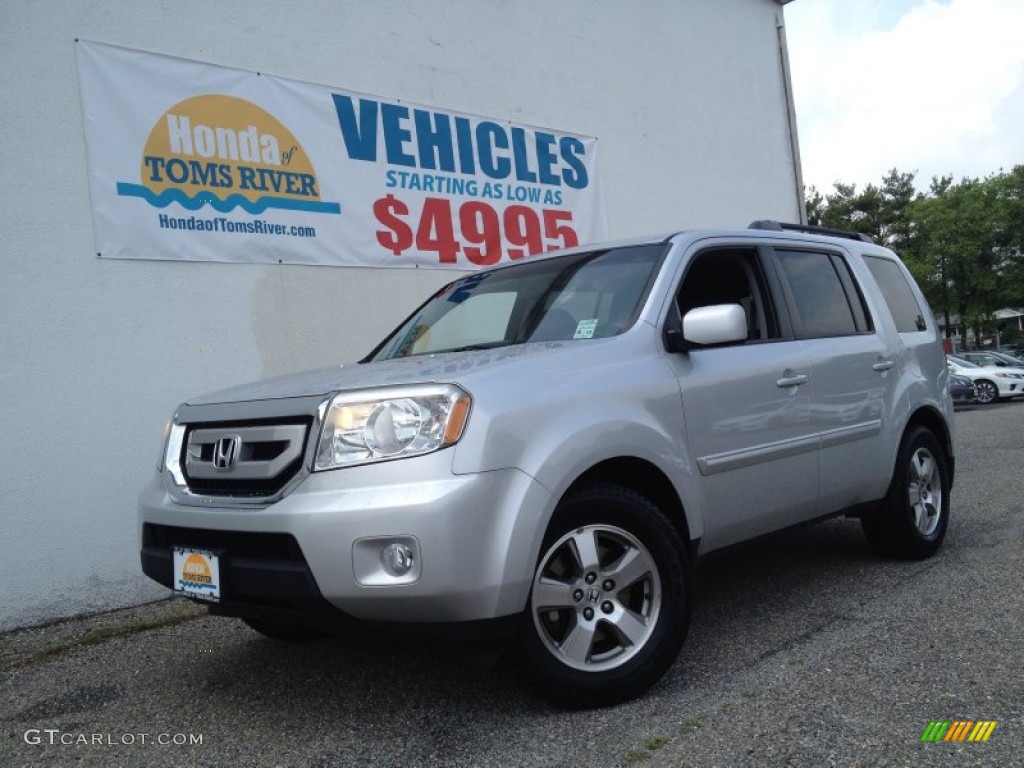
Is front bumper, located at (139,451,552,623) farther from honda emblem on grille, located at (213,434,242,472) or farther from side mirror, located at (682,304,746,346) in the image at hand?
side mirror, located at (682,304,746,346)

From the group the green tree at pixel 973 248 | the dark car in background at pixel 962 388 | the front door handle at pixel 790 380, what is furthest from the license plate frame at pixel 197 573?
the green tree at pixel 973 248

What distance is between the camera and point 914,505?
4.83 meters

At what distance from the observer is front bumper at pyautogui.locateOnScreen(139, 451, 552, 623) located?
2.60m

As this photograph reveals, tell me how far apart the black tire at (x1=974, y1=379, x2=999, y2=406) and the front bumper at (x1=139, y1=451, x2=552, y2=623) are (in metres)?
19.2

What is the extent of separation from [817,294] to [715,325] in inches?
53.8

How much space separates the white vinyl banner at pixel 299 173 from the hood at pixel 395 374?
2633 mm

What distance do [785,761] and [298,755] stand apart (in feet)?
4.89

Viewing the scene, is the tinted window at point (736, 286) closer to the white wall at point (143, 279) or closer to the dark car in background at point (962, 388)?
the white wall at point (143, 279)

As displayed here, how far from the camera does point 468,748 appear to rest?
2791 mm

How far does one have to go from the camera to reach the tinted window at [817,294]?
4281mm

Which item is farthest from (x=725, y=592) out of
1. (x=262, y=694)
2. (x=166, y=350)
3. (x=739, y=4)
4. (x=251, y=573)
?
(x=739, y=4)

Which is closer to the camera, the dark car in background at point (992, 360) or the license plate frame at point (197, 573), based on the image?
the license plate frame at point (197, 573)

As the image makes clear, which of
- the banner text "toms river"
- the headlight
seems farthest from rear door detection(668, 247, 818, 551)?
the banner text "toms river"

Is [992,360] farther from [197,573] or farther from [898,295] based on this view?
[197,573]
